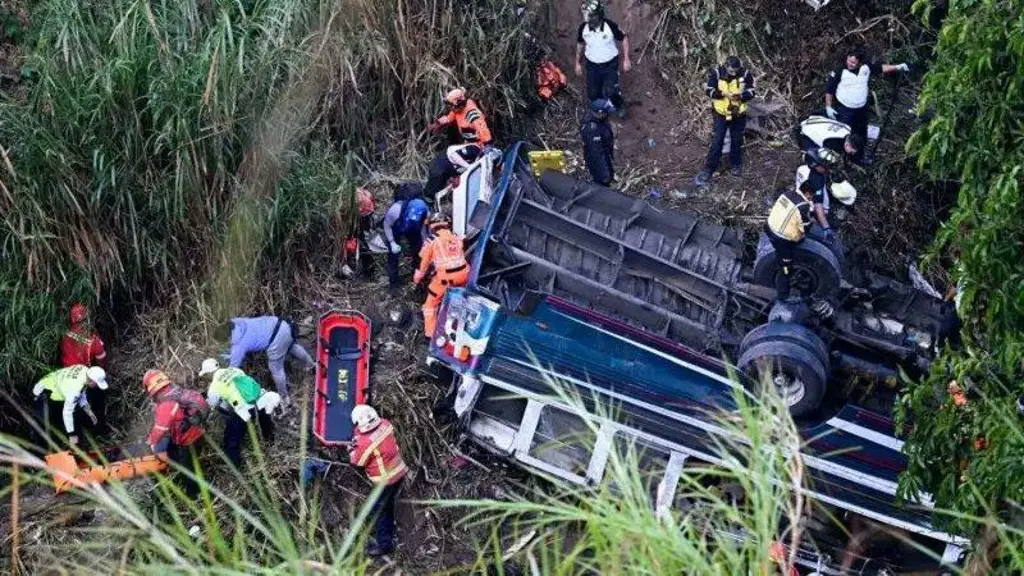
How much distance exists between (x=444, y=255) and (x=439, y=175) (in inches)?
51.3

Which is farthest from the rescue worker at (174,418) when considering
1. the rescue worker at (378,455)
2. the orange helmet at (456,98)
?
the orange helmet at (456,98)

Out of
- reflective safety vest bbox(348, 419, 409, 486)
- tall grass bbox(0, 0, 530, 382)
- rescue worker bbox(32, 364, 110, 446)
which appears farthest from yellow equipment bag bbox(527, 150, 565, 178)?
rescue worker bbox(32, 364, 110, 446)

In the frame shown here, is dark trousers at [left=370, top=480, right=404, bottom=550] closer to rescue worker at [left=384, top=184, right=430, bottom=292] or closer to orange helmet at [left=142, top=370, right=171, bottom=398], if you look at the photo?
orange helmet at [left=142, top=370, right=171, bottom=398]

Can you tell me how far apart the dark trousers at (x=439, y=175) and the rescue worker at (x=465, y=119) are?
41 centimetres

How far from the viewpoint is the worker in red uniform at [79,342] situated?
8969 mm

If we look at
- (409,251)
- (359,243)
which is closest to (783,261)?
(409,251)

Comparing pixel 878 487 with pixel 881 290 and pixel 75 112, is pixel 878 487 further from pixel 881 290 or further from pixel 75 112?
pixel 75 112

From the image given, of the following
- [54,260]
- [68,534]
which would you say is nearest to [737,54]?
[54,260]

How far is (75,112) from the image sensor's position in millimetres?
9055

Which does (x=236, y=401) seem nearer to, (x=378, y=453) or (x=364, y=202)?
(x=378, y=453)

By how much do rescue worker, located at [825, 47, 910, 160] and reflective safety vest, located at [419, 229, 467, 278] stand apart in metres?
3.71

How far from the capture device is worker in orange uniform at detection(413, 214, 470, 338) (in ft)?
28.9

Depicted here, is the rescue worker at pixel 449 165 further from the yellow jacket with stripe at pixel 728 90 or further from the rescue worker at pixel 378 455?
the rescue worker at pixel 378 455

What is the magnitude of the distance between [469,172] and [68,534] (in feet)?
12.6
